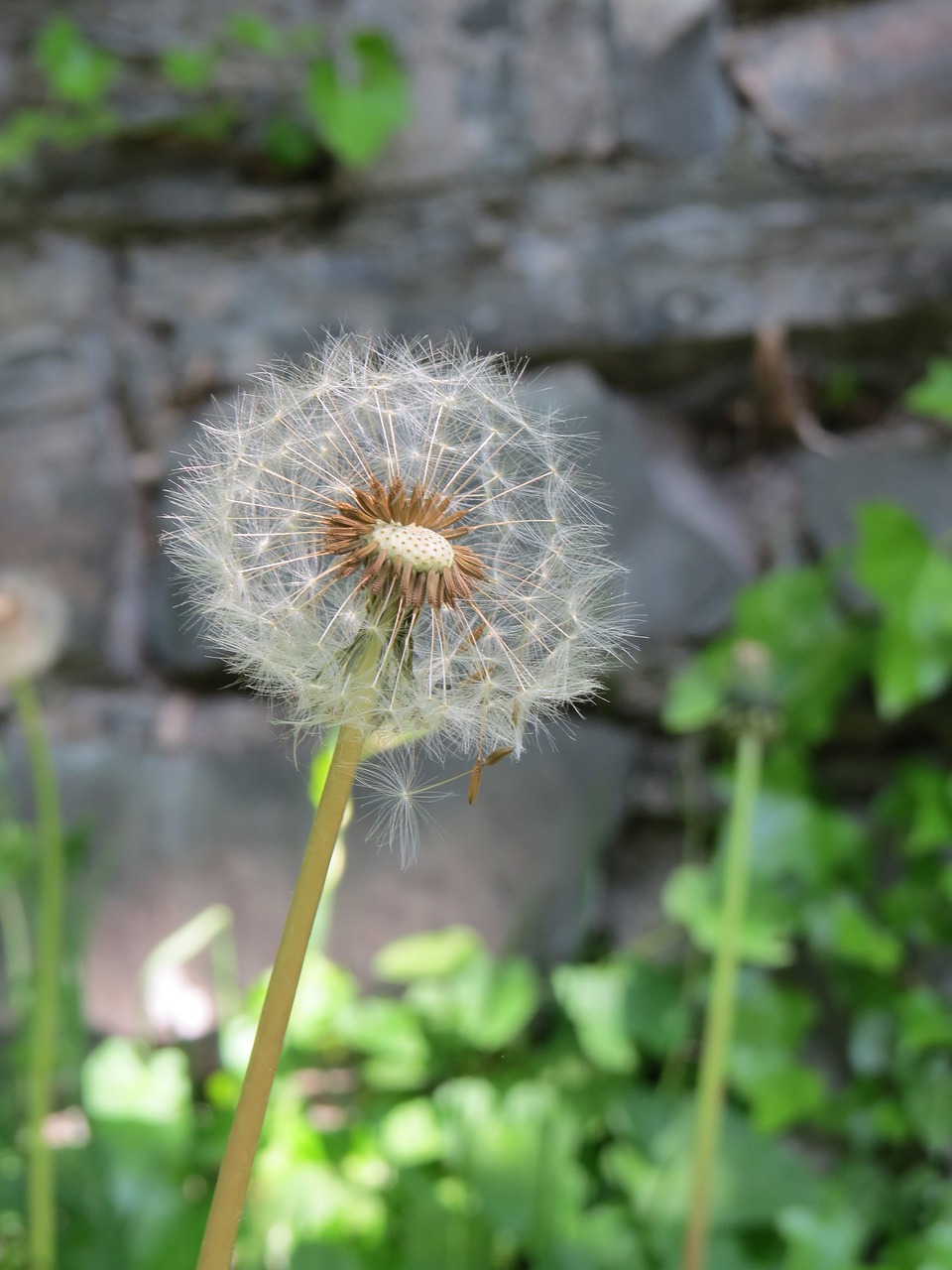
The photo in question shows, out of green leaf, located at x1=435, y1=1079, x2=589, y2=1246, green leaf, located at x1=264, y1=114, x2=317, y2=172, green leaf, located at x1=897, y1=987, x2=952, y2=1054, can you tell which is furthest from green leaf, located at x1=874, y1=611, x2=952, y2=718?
green leaf, located at x1=264, y1=114, x2=317, y2=172

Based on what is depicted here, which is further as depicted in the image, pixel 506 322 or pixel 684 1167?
pixel 506 322

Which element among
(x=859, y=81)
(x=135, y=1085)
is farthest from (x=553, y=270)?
(x=135, y=1085)

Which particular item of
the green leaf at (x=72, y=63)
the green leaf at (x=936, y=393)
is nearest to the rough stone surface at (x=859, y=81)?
the green leaf at (x=936, y=393)

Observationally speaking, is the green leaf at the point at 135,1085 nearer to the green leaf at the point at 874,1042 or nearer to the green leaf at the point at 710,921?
the green leaf at the point at 710,921

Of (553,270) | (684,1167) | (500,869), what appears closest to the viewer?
(684,1167)

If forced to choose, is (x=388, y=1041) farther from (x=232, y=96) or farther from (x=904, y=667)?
(x=232, y=96)

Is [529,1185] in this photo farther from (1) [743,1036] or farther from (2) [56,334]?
(2) [56,334]

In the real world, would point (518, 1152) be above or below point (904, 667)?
below
